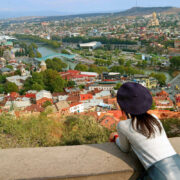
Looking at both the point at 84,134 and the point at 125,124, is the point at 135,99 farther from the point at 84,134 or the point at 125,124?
the point at 84,134

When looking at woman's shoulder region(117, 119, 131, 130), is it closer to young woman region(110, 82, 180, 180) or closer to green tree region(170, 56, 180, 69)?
young woman region(110, 82, 180, 180)

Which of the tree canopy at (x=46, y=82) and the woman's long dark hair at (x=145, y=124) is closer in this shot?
the woman's long dark hair at (x=145, y=124)

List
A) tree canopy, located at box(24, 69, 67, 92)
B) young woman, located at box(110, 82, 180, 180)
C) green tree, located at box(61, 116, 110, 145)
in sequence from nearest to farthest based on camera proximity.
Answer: young woman, located at box(110, 82, 180, 180)
green tree, located at box(61, 116, 110, 145)
tree canopy, located at box(24, 69, 67, 92)

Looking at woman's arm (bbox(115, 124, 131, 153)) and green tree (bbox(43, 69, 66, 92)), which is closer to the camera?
woman's arm (bbox(115, 124, 131, 153))

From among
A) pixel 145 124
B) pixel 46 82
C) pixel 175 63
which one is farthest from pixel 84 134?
pixel 175 63

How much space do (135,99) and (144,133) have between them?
0.37ft

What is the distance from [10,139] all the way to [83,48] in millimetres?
25224

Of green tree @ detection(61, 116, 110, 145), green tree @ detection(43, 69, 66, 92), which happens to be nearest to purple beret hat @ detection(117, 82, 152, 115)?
green tree @ detection(61, 116, 110, 145)

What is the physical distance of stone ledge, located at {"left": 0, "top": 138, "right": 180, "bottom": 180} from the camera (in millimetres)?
768

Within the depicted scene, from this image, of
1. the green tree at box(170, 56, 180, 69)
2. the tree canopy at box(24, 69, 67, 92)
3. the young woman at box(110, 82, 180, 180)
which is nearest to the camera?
the young woman at box(110, 82, 180, 180)

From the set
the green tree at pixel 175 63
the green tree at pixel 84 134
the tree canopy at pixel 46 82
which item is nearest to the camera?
the green tree at pixel 84 134

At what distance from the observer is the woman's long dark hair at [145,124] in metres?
0.72

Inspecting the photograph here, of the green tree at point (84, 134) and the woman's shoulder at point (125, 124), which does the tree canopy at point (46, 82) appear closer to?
the green tree at point (84, 134)

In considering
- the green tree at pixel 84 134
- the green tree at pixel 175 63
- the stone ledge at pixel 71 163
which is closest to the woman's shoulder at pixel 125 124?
the stone ledge at pixel 71 163
